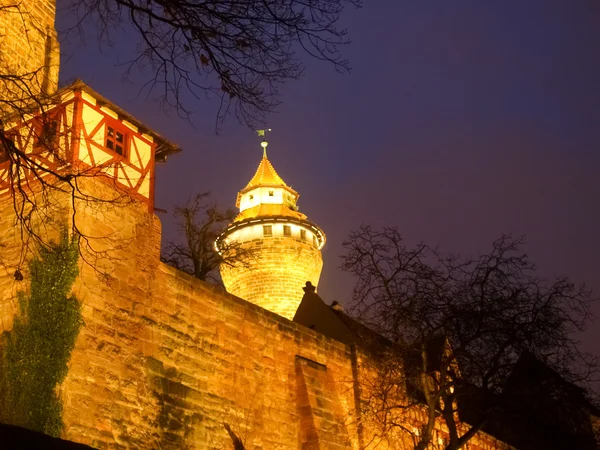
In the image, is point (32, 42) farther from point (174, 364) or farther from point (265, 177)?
point (265, 177)

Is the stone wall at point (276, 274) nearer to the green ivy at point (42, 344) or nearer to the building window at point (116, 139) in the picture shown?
the building window at point (116, 139)

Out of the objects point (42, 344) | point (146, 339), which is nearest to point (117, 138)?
point (146, 339)

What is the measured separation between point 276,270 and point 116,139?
22.9m

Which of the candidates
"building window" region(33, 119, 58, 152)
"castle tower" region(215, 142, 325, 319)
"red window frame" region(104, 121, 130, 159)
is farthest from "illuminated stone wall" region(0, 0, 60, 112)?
"castle tower" region(215, 142, 325, 319)

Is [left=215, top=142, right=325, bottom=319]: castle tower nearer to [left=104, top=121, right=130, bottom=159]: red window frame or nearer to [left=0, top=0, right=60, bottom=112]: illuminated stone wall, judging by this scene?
[left=0, top=0, right=60, bottom=112]: illuminated stone wall

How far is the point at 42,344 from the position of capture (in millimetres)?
9727

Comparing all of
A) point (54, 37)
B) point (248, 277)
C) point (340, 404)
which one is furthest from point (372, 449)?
point (248, 277)

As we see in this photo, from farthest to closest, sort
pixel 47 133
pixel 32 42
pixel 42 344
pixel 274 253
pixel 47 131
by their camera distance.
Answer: pixel 274 253
pixel 32 42
pixel 42 344
pixel 47 133
pixel 47 131

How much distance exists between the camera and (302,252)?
117 feet

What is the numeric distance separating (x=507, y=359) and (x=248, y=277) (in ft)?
74.5

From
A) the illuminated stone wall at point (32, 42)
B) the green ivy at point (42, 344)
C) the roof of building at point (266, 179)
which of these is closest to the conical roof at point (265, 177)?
the roof of building at point (266, 179)

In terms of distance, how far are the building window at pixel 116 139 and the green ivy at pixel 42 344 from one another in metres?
2.04

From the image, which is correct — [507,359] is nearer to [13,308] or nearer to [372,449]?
[372,449]

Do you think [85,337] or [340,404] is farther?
[340,404]
